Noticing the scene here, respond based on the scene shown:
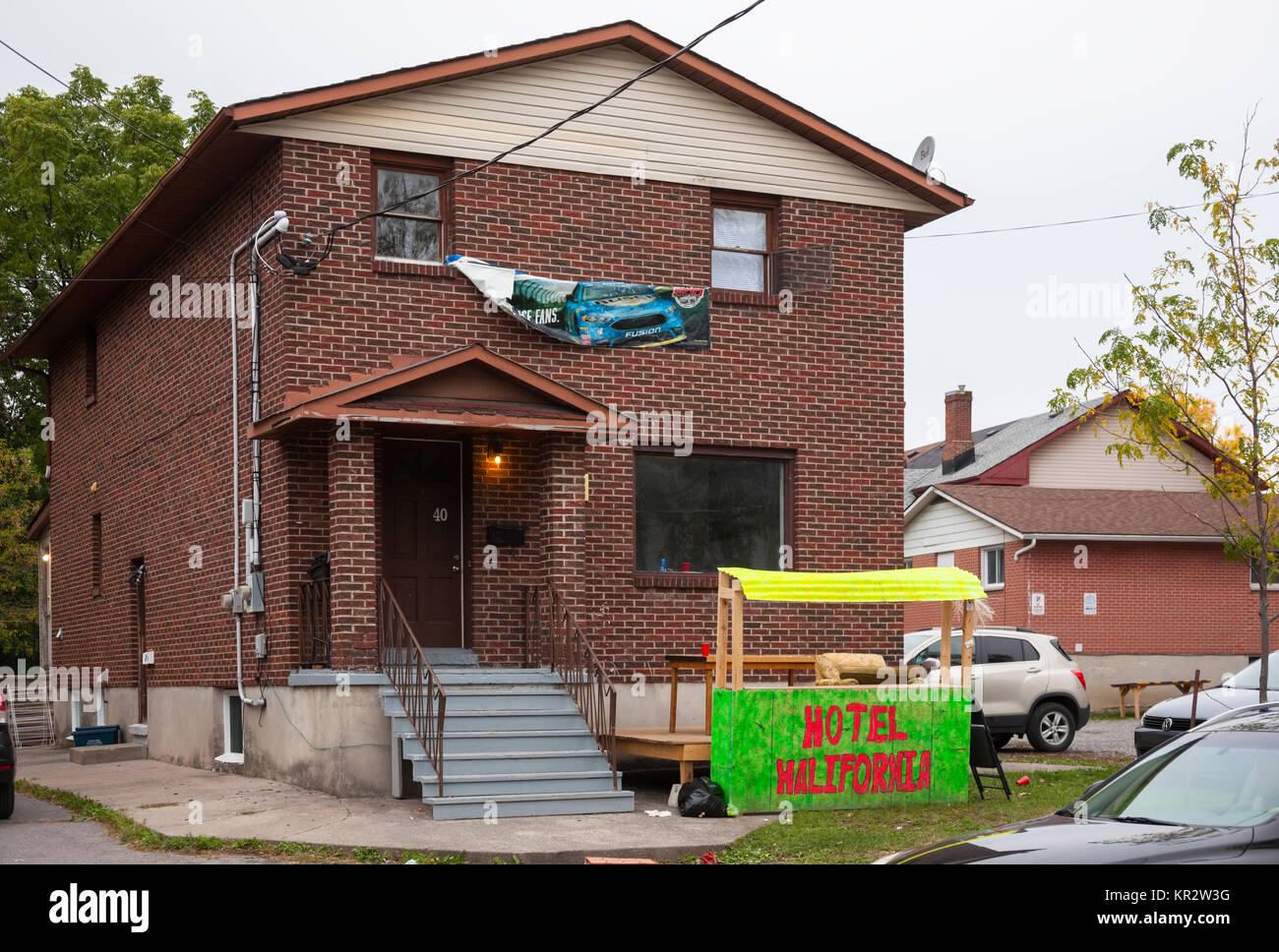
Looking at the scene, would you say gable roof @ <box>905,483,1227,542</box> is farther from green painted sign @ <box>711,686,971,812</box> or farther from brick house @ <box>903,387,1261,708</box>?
green painted sign @ <box>711,686,971,812</box>

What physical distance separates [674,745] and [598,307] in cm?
510

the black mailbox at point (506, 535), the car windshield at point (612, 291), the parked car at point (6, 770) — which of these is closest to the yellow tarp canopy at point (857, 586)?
the black mailbox at point (506, 535)

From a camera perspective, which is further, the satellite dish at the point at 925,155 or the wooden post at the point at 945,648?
the satellite dish at the point at 925,155

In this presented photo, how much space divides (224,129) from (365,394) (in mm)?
3223

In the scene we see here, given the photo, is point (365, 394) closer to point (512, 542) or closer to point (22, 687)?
point (512, 542)

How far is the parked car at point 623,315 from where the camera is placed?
52.0 ft

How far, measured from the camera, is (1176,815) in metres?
6.96

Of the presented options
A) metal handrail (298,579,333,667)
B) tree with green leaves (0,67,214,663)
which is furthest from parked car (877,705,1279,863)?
tree with green leaves (0,67,214,663)

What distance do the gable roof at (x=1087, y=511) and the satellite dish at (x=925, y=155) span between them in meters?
13.8

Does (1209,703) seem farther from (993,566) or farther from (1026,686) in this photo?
(993,566)

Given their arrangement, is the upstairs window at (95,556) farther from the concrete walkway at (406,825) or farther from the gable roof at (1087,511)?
the gable roof at (1087,511)

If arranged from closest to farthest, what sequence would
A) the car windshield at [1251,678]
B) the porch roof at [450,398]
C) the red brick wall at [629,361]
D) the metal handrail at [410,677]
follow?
the metal handrail at [410,677]
the porch roof at [450,398]
the red brick wall at [629,361]
the car windshield at [1251,678]

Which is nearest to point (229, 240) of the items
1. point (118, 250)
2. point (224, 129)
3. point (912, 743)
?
point (224, 129)

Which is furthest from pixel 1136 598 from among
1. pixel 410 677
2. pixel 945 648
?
pixel 410 677
